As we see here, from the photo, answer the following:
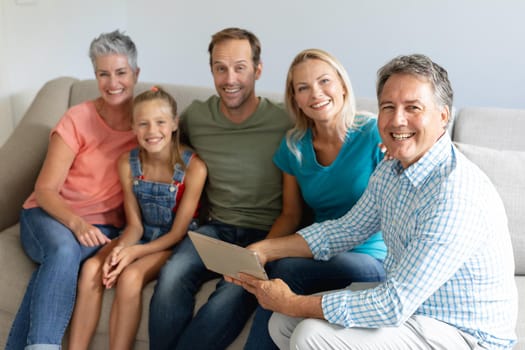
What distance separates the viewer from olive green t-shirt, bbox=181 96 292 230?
219 cm

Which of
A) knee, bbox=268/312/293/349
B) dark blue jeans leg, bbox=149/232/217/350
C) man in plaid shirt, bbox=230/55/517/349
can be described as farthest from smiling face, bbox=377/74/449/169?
dark blue jeans leg, bbox=149/232/217/350

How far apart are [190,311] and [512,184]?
113cm

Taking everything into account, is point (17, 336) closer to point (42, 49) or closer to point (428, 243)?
point (428, 243)

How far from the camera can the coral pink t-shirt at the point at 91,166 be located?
7.49 feet

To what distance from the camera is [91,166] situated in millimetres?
2285

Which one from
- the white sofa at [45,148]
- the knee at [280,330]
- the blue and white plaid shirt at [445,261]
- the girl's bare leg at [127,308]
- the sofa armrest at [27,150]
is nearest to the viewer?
the blue and white plaid shirt at [445,261]

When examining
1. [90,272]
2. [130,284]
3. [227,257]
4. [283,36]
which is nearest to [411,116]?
[227,257]

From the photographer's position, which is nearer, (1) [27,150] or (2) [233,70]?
(2) [233,70]

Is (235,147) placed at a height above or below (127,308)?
above

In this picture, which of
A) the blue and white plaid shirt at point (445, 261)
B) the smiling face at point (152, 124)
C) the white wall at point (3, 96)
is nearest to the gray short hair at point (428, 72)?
the blue and white plaid shirt at point (445, 261)

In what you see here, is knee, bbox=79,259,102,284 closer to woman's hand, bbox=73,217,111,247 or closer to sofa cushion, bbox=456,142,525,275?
woman's hand, bbox=73,217,111,247

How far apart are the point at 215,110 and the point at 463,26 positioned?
51.1 inches

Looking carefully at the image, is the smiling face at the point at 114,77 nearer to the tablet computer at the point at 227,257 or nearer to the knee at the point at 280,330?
the tablet computer at the point at 227,257

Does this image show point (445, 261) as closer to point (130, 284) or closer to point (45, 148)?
point (130, 284)
